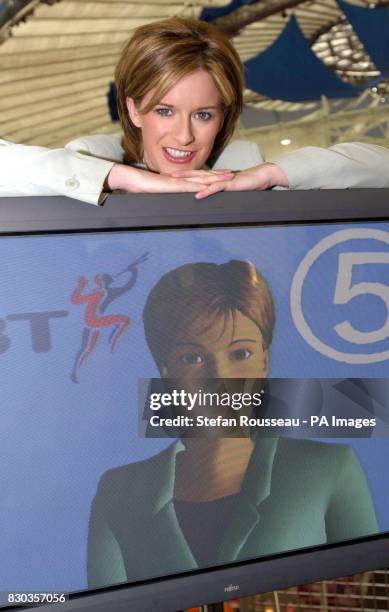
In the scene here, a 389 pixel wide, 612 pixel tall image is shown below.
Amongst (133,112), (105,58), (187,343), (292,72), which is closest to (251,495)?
(187,343)

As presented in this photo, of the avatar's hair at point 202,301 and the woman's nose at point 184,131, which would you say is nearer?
the avatar's hair at point 202,301

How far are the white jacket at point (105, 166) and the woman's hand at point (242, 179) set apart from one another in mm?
16

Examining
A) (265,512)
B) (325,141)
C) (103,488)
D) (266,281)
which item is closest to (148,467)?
(103,488)

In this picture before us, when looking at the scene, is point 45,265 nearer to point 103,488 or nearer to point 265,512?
point 103,488

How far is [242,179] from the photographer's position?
1.24 metres

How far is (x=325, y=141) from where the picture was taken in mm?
5070

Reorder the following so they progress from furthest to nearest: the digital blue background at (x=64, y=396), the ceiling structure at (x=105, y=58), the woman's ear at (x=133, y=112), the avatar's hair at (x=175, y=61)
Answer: the ceiling structure at (x=105, y=58), the woman's ear at (x=133, y=112), the avatar's hair at (x=175, y=61), the digital blue background at (x=64, y=396)

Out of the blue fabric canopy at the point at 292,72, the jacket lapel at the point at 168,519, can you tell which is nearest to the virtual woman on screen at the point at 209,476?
the jacket lapel at the point at 168,519

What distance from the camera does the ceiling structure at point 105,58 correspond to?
4.64 meters

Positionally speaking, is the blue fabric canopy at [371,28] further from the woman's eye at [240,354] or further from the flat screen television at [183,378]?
the woman's eye at [240,354]

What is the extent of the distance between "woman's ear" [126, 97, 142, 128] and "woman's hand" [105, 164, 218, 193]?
296mm

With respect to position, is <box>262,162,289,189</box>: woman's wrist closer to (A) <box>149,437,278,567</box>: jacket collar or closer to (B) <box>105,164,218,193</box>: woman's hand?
(B) <box>105,164,218,193</box>: woman's hand

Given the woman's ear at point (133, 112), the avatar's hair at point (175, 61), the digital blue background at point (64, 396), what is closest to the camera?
the digital blue background at point (64, 396)

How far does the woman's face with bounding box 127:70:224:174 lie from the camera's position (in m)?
1.39
